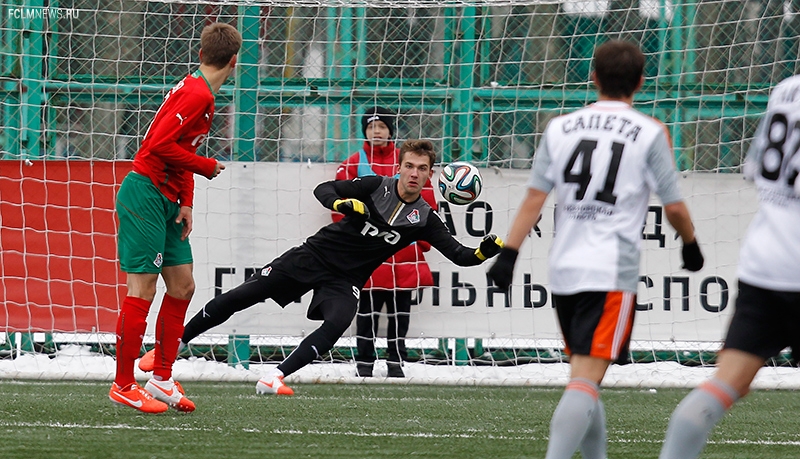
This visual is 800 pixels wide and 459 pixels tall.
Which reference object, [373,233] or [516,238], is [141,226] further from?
[516,238]

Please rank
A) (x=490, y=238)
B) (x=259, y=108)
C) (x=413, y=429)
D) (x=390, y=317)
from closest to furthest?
(x=413, y=429) → (x=490, y=238) → (x=390, y=317) → (x=259, y=108)

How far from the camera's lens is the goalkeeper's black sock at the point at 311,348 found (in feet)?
19.9

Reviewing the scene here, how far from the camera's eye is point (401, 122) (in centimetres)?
877

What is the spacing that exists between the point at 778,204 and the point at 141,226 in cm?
301

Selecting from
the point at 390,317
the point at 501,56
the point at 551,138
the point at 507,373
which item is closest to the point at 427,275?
the point at 390,317

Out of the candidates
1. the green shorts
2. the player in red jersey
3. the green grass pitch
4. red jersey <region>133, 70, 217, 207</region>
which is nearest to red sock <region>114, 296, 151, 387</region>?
the player in red jersey

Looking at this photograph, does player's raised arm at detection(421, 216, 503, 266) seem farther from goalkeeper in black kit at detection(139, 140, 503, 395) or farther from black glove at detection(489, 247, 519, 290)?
black glove at detection(489, 247, 519, 290)

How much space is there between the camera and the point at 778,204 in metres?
3.24

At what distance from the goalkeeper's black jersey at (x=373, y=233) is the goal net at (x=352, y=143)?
1.36 metres

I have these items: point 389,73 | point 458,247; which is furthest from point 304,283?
point 389,73

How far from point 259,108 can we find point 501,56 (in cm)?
190

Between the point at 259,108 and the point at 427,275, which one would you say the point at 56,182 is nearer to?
the point at 259,108

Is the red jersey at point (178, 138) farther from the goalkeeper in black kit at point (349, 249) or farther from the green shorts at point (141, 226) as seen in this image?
the goalkeeper in black kit at point (349, 249)

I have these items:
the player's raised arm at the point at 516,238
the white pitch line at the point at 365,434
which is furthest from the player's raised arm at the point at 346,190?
the player's raised arm at the point at 516,238
